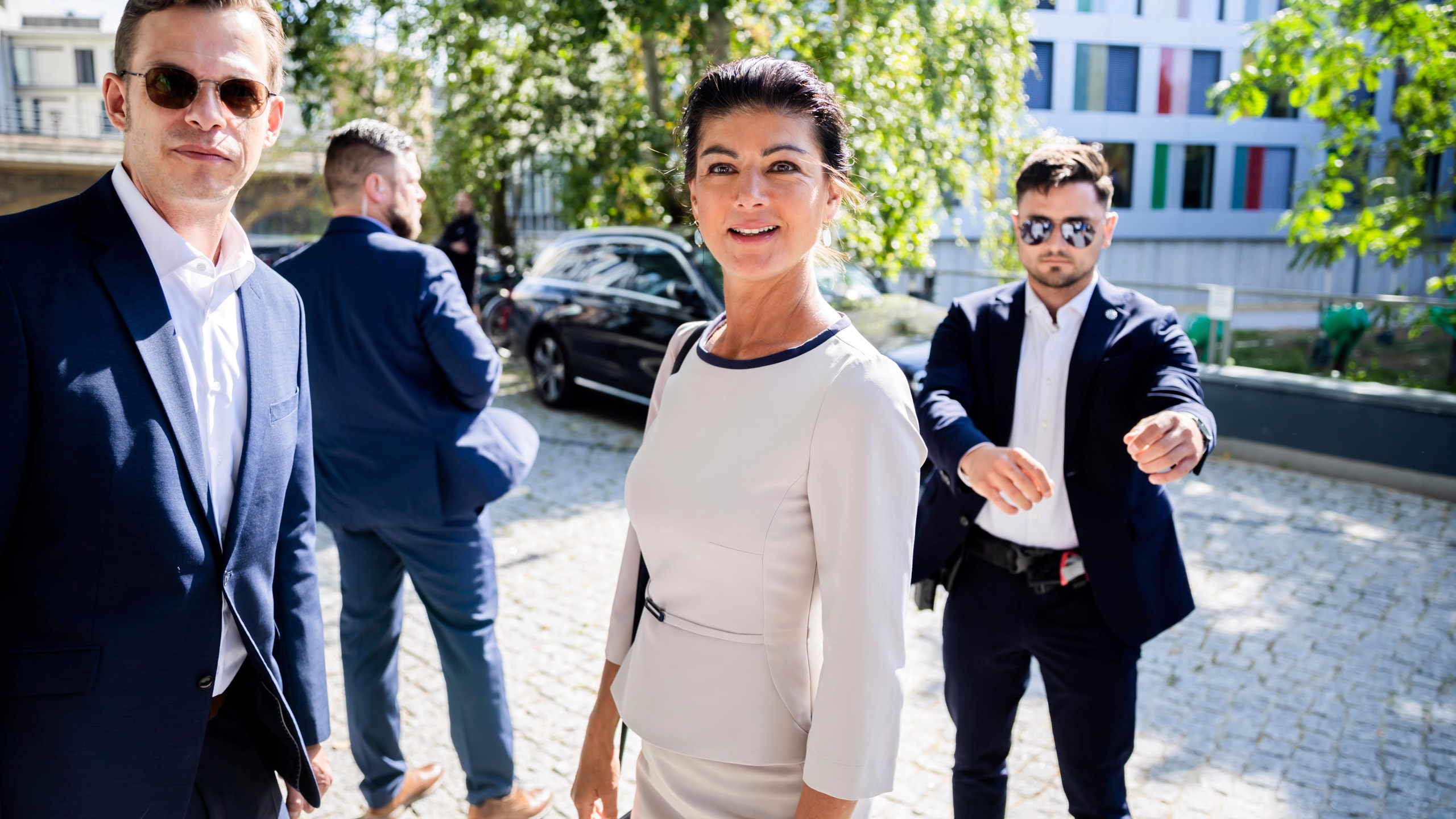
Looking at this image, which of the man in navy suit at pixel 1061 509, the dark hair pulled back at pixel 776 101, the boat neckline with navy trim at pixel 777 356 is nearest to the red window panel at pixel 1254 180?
the man in navy suit at pixel 1061 509

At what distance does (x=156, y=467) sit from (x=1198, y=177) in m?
39.8

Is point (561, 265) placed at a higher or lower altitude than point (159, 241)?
lower

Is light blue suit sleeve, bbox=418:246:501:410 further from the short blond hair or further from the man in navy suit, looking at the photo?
the man in navy suit

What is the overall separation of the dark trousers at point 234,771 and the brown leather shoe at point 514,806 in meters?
1.41

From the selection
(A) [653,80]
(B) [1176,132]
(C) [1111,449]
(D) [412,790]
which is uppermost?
(B) [1176,132]

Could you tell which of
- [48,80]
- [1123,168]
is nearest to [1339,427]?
[1123,168]

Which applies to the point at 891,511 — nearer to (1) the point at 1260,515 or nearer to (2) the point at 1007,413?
(2) the point at 1007,413

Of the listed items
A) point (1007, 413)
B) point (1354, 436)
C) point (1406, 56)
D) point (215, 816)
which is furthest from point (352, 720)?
point (1406, 56)

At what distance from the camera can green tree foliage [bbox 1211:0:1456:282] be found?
9312 millimetres

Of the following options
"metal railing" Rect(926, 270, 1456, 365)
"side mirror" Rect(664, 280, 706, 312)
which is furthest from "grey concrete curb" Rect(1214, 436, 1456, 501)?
"side mirror" Rect(664, 280, 706, 312)

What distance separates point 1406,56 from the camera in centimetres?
945

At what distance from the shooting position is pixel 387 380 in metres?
3.23

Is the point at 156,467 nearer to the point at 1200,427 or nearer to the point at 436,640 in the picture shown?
the point at 436,640

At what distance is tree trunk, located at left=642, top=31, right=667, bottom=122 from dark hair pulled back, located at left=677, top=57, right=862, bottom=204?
942 centimetres
